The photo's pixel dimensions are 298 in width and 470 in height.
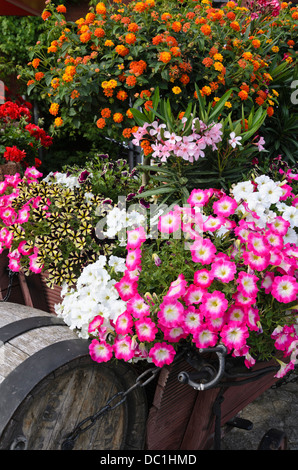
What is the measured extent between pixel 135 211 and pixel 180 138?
0.33m

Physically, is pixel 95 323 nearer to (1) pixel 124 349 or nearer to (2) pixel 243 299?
(1) pixel 124 349

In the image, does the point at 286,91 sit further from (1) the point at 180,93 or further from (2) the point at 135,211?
(2) the point at 135,211

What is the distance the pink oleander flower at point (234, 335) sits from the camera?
3.90ft

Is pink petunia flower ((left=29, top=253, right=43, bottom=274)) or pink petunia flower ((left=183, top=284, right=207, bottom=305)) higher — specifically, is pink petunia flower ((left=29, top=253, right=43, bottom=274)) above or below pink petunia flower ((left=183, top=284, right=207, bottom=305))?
below

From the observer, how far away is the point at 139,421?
4.48 feet

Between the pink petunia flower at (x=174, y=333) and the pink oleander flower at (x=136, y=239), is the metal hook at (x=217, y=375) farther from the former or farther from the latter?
the pink oleander flower at (x=136, y=239)

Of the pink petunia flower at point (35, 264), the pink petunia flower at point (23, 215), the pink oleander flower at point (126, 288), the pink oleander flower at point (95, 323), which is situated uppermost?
the pink oleander flower at point (126, 288)

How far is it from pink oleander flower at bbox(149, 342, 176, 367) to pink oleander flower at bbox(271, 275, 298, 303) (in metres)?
0.36

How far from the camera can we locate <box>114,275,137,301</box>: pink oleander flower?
4.19 feet

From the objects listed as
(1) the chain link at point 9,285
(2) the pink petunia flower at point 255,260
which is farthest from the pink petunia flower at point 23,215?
(2) the pink petunia flower at point 255,260

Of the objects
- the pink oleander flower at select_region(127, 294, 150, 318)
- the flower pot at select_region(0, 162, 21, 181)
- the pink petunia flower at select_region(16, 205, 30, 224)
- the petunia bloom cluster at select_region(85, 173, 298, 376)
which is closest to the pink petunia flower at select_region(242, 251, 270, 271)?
the petunia bloom cluster at select_region(85, 173, 298, 376)

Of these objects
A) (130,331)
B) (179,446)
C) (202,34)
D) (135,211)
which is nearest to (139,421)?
(179,446)

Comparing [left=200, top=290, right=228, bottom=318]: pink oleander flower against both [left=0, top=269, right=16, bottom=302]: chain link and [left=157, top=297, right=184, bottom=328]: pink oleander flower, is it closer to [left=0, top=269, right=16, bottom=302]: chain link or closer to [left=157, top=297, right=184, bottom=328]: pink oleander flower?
[left=157, top=297, right=184, bottom=328]: pink oleander flower
